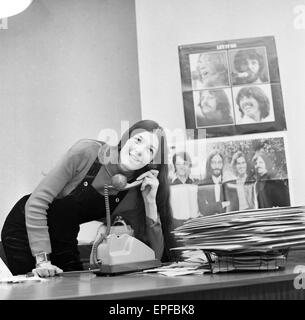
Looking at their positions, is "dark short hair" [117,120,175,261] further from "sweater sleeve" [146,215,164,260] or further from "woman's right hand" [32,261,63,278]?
"woman's right hand" [32,261,63,278]

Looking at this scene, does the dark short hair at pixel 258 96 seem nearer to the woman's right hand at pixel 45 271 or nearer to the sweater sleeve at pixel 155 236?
the sweater sleeve at pixel 155 236

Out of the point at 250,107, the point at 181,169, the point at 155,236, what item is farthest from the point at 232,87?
the point at 155,236

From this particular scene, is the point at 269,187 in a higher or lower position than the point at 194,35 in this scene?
lower

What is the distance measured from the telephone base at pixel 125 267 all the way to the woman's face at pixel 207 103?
917 mm

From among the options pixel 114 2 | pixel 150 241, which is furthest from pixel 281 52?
pixel 150 241

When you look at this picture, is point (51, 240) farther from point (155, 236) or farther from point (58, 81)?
point (58, 81)

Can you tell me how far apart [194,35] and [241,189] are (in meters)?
0.78

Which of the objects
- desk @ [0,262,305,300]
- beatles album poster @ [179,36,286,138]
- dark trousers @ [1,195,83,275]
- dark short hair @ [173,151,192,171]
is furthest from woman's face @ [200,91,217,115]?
desk @ [0,262,305,300]

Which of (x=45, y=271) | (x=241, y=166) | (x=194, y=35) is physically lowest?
(x=45, y=271)

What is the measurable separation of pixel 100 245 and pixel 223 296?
0.56m

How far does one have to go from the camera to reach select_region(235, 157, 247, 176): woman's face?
190 cm

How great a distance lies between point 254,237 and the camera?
37.0 inches

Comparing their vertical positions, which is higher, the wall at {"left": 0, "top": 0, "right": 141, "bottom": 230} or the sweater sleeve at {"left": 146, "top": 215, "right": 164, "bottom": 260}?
the wall at {"left": 0, "top": 0, "right": 141, "bottom": 230}

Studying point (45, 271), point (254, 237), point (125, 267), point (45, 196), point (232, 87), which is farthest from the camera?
point (232, 87)
